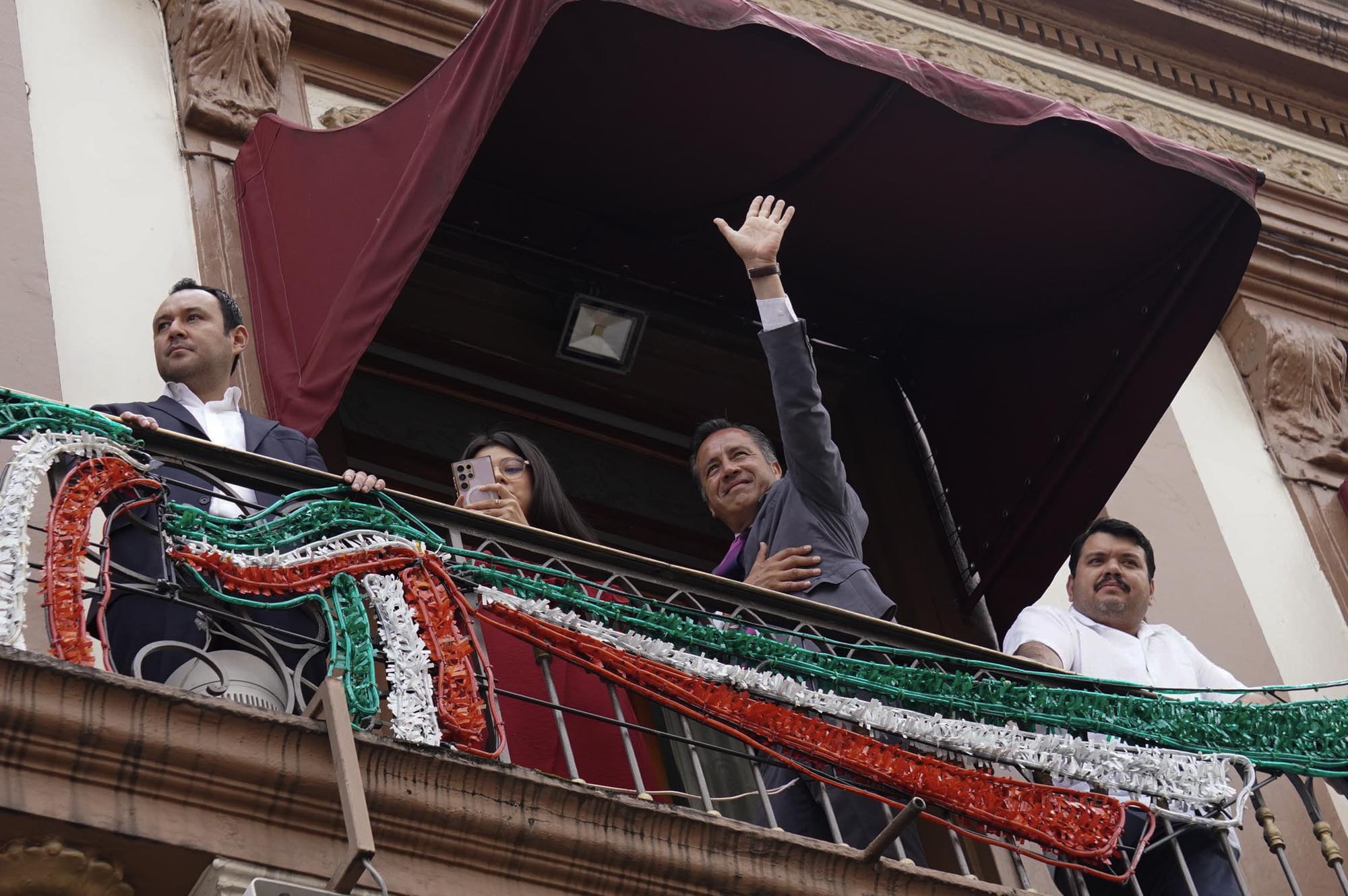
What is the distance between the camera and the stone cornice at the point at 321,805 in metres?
5.23

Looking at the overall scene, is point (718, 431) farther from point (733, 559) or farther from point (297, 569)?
point (297, 569)

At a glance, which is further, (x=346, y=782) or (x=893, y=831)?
(x=893, y=831)

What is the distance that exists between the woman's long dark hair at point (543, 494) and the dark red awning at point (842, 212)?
68cm

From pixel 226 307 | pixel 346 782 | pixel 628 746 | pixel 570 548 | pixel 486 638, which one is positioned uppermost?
pixel 226 307

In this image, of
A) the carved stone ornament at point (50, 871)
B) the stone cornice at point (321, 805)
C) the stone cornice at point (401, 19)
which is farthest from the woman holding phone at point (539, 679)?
the stone cornice at point (401, 19)

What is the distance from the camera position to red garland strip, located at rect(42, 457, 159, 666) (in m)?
5.52

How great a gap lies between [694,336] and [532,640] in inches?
151

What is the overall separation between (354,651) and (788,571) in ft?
5.12

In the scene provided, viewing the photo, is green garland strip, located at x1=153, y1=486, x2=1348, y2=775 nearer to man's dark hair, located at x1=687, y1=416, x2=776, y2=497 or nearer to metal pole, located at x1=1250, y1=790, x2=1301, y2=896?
metal pole, located at x1=1250, y1=790, x2=1301, y2=896

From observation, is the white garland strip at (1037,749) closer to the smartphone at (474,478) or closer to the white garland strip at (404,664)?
the white garland strip at (404,664)

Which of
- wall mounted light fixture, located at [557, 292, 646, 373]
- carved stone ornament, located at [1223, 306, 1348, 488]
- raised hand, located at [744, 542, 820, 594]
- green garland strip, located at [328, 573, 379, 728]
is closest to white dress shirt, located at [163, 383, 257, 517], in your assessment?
green garland strip, located at [328, 573, 379, 728]

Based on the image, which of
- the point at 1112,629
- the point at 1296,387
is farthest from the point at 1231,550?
the point at 1112,629

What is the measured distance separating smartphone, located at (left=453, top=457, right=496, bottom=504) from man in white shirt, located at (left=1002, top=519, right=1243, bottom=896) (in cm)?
171

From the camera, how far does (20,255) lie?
7812 mm
